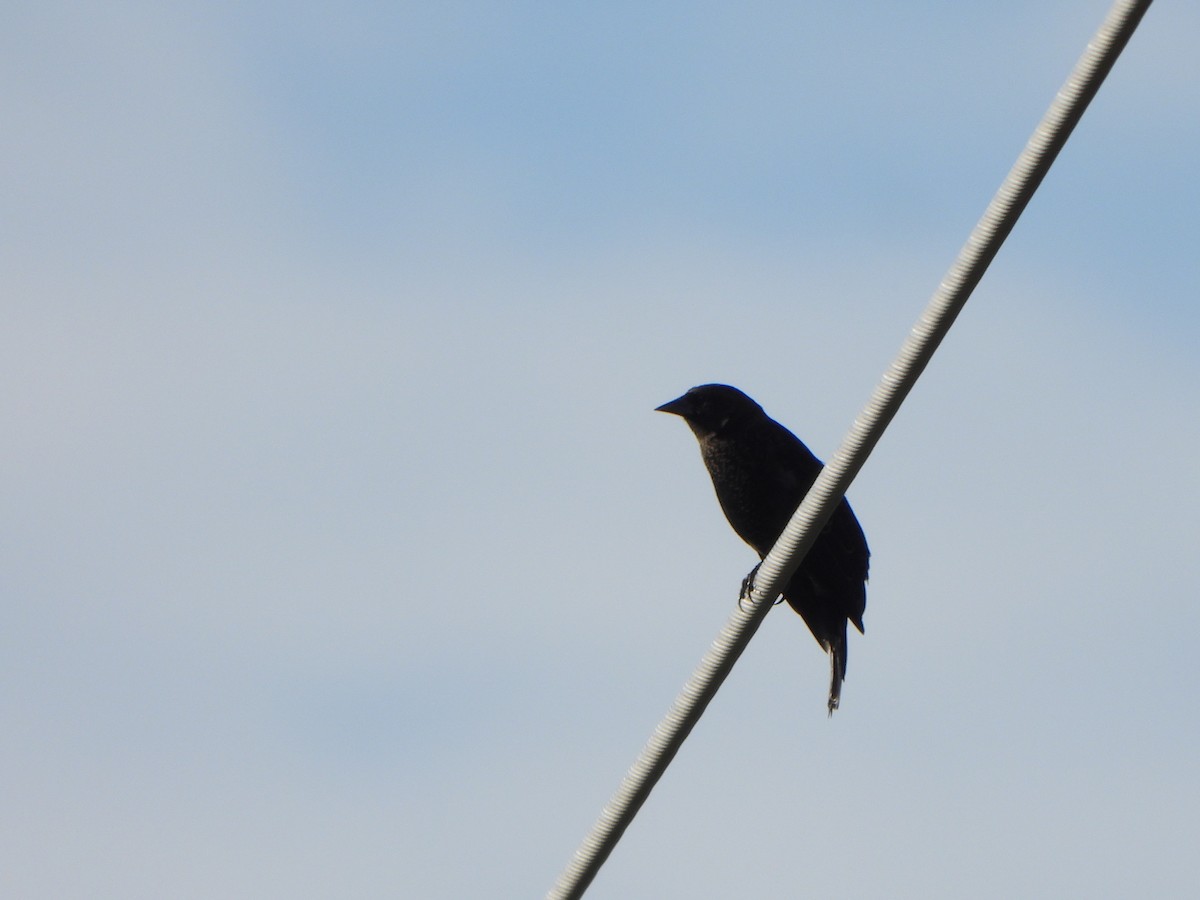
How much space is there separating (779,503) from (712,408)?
486 mm

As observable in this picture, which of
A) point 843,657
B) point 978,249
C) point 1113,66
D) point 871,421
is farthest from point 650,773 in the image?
point 843,657

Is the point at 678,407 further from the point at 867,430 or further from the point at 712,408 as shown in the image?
the point at 867,430

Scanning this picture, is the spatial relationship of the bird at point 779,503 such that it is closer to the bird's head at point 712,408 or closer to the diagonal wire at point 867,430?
the bird's head at point 712,408

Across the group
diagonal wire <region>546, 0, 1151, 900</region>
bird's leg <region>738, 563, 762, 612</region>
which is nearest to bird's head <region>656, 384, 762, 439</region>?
bird's leg <region>738, 563, 762, 612</region>

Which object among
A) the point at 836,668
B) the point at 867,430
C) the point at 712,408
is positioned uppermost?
the point at 867,430

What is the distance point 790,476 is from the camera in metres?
6.24

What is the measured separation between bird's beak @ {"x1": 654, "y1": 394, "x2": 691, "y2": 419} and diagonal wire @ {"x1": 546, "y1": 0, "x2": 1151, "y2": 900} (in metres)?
2.92

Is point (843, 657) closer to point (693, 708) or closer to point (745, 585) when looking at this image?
point (745, 585)

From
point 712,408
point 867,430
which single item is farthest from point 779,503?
point 867,430

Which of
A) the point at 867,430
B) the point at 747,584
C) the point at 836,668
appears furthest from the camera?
the point at 836,668

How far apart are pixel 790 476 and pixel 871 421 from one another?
3185 mm

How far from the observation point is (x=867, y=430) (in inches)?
121

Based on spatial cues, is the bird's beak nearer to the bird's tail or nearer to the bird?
the bird

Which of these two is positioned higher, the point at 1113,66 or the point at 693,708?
the point at 1113,66
